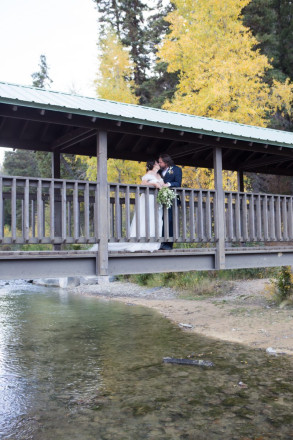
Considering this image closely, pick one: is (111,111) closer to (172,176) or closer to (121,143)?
(172,176)

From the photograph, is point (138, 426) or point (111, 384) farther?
point (111, 384)

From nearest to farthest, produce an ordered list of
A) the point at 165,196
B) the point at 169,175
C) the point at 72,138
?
the point at 165,196, the point at 72,138, the point at 169,175

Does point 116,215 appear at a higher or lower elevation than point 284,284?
higher

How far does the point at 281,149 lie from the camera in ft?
34.7

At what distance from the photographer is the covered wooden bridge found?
23.3 feet

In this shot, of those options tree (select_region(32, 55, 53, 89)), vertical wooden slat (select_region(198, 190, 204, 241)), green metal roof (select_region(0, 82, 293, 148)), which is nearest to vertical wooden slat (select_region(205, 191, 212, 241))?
vertical wooden slat (select_region(198, 190, 204, 241))

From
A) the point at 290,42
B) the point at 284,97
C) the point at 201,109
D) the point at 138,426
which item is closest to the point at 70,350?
the point at 138,426

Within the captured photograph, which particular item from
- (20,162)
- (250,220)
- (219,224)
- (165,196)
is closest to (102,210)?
(165,196)

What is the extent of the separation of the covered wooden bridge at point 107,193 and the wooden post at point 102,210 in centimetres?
2

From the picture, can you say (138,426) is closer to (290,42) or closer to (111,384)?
(111,384)

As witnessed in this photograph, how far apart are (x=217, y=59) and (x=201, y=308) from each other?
428 inches

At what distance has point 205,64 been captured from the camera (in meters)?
20.4

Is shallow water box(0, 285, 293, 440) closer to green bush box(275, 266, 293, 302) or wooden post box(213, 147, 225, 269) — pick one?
wooden post box(213, 147, 225, 269)

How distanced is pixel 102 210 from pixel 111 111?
1.72 m
